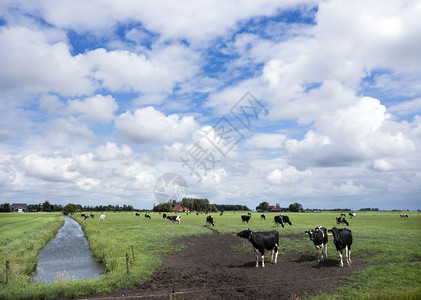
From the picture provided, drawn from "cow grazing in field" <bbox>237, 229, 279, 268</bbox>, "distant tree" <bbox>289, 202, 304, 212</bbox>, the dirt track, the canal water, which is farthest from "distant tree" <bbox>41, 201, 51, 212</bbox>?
"cow grazing in field" <bbox>237, 229, 279, 268</bbox>

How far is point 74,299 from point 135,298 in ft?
10.4

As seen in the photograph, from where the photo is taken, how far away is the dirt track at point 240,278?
13609 mm

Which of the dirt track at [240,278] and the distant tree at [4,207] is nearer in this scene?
the dirt track at [240,278]

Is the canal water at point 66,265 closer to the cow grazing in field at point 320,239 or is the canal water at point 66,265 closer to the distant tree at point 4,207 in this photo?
the cow grazing in field at point 320,239

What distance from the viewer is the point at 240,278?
52.1 ft

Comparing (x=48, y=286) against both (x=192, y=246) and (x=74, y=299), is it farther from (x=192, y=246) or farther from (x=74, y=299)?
(x=192, y=246)

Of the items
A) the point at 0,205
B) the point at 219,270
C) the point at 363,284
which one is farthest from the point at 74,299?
the point at 0,205

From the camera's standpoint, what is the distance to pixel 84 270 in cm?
2225

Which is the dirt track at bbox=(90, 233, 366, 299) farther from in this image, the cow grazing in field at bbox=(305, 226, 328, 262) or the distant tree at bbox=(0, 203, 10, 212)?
the distant tree at bbox=(0, 203, 10, 212)

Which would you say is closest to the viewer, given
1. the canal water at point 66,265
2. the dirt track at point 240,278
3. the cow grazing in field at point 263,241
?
the dirt track at point 240,278

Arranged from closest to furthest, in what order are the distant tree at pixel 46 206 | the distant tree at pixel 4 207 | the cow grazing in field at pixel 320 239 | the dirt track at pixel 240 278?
1. the dirt track at pixel 240 278
2. the cow grazing in field at pixel 320 239
3. the distant tree at pixel 4 207
4. the distant tree at pixel 46 206

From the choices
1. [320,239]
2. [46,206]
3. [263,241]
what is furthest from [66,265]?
[46,206]

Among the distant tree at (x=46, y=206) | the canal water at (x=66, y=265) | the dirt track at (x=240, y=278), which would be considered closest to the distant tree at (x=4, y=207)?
the distant tree at (x=46, y=206)

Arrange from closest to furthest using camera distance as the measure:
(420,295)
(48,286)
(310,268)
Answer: (420,295) < (48,286) < (310,268)
